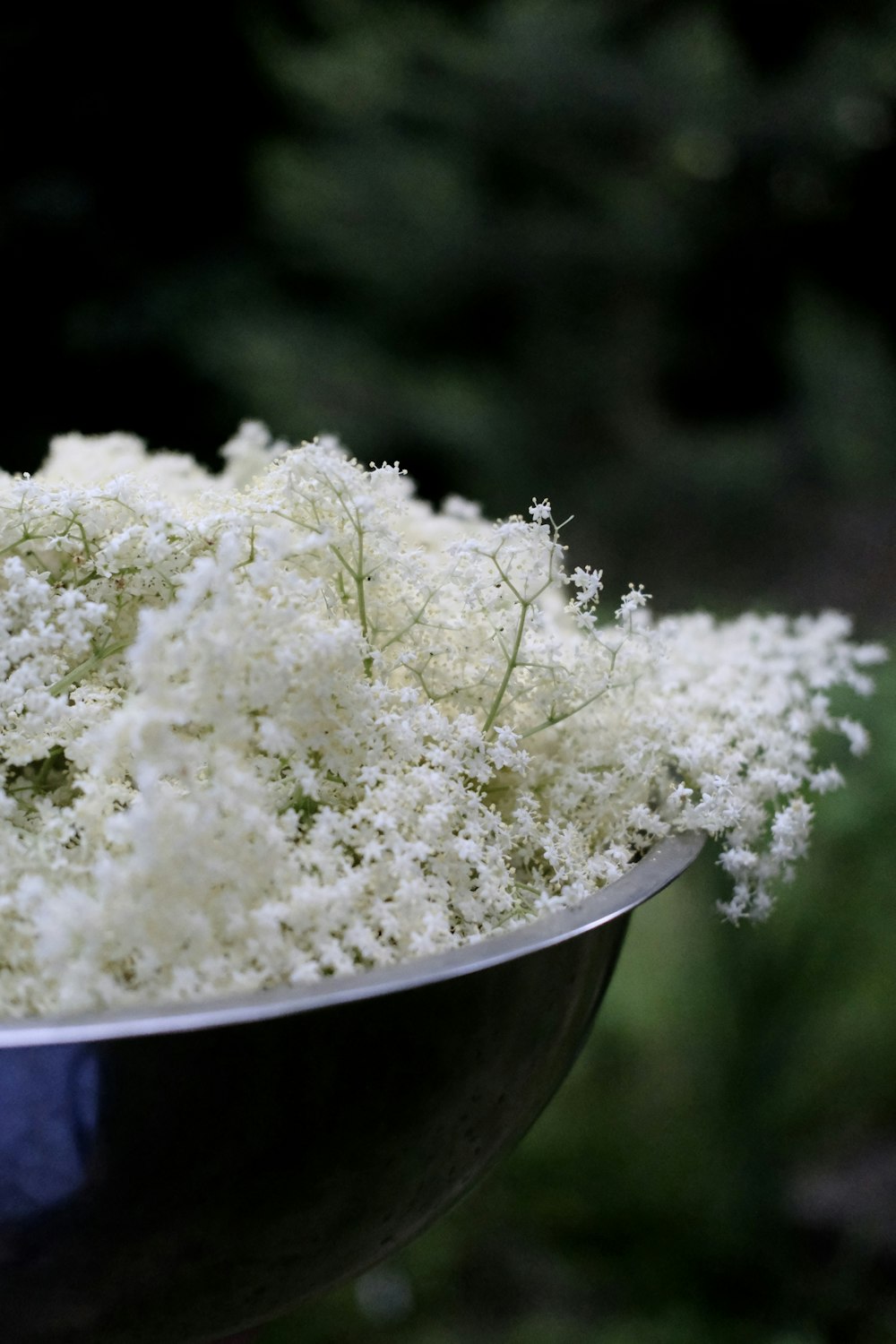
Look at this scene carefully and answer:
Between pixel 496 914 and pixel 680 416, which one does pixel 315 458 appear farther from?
pixel 680 416

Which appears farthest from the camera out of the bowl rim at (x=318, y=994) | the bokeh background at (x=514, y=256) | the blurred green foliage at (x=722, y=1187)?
the bokeh background at (x=514, y=256)

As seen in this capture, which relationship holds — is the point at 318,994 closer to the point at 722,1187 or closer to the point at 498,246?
the point at 722,1187

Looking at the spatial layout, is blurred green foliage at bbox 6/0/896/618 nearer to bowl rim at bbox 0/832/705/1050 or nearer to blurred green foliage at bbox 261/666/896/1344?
blurred green foliage at bbox 261/666/896/1344

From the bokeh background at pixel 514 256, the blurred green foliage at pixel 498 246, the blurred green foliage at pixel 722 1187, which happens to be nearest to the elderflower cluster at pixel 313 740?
the blurred green foliage at pixel 722 1187

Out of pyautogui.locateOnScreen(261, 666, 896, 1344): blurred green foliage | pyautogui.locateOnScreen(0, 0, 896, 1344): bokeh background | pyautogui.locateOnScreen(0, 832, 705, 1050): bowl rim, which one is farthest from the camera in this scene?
pyautogui.locateOnScreen(0, 0, 896, 1344): bokeh background

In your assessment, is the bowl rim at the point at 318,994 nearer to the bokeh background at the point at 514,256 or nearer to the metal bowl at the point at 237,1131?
the metal bowl at the point at 237,1131

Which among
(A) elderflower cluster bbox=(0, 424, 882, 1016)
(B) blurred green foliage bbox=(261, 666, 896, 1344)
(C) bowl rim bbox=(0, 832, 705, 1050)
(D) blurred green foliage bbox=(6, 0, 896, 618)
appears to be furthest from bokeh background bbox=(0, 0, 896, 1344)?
(C) bowl rim bbox=(0, 832, 705, 1050)
